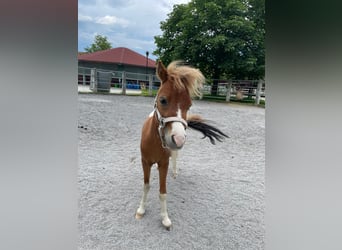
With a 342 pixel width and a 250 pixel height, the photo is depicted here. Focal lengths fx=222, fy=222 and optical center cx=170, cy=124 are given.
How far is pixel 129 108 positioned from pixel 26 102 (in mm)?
536

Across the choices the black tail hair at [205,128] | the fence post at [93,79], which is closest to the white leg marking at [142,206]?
the black tail hair at [205,128]

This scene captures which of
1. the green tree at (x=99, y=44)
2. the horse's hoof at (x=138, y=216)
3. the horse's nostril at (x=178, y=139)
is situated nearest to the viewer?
the horse's nostril at (x=178, y=139)

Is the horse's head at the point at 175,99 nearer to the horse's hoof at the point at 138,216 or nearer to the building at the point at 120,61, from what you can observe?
the building at the point at 120,61

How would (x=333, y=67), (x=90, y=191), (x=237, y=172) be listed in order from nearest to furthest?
(x=333, y=67) → (x=90, y=191) → (x=237, y=172)

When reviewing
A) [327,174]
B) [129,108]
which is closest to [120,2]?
[129,108]

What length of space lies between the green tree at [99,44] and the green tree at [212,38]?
0.15 meters

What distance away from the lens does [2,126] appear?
38 cm

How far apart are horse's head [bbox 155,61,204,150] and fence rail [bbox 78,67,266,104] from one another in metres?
0.08

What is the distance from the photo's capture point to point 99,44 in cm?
66

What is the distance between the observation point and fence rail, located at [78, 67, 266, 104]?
683mm

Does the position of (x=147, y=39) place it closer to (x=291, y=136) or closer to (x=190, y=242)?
(x=291, y=136)

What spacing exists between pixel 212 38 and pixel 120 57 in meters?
0.30

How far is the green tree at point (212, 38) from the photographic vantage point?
2.21ft

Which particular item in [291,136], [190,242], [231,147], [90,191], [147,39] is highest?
[147,39]
